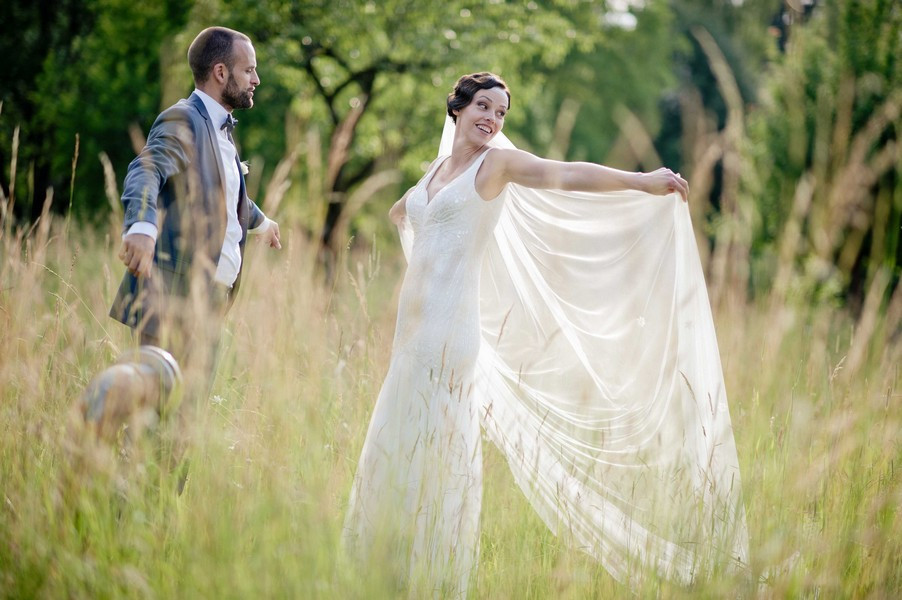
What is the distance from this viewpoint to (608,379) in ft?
10.8

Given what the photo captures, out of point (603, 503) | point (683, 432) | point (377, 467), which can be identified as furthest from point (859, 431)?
point (377, 467)

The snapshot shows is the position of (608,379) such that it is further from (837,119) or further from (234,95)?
(837,119)

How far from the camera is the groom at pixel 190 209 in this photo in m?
2.64

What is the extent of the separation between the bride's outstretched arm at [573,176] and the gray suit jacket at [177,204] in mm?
1038

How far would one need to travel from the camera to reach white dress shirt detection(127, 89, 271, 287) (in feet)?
10.2

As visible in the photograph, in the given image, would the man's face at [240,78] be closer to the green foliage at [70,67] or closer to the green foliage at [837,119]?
the green foliage at [837,119]

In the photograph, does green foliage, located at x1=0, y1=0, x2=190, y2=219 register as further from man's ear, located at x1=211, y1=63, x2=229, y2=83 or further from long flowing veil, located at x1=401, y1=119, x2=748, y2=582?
long flowing veil, located at x1=401, y1=119, x2=748, y2=582

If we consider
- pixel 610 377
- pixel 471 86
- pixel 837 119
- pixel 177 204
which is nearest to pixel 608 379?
pixel 610 377

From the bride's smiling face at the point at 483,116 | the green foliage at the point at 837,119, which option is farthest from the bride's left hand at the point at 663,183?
the green foliage at the point at 837,119

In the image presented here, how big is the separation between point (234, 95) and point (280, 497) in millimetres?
1675

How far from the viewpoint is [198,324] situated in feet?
7.72

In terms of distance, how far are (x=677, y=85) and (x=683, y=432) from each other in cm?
1934

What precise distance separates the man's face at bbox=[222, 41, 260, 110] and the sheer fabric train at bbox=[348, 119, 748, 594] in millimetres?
919

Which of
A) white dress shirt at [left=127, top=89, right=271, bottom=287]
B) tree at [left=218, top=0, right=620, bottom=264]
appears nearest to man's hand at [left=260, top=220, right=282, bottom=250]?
white dress shirt at [left=127, top=89, right=271, bottom=287]
